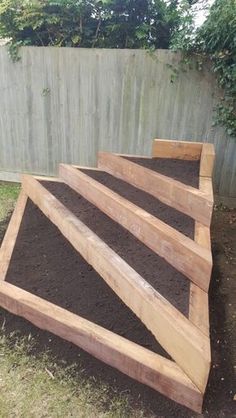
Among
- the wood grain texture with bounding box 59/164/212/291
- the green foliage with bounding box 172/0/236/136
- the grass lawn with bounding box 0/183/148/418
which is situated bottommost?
the grass lawn with bounding box 0/183/148/418

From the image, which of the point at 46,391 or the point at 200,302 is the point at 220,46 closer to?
the point at 200,302

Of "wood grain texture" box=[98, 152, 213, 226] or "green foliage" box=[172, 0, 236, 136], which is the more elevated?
"green foliage" box=[172, 0, 236, 136]

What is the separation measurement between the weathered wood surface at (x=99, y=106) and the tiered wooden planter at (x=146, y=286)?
1050 millimetres

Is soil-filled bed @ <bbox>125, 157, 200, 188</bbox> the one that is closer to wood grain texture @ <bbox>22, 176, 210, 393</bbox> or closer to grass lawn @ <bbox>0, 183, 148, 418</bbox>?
wood grain texture @ <bbox>22, 176, 210, 393</bbox>

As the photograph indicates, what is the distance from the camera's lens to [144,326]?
1909mm

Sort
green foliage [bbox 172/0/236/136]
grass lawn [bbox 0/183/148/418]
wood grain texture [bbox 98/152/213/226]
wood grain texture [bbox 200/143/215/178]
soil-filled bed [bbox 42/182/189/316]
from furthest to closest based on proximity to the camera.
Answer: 1. green foliage [bbox 172/0/236/136]
2. wood grain texture [bbox 200/143/215/178]
3. wood grain texture [bbox 98/152/213/226]
4. soil-filled bed [bbox 42/182/189/316]
5. grass lawn [bbox 0/183/148/418]

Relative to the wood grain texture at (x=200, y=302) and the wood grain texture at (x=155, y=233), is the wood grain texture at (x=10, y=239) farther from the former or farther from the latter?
the wood grain texture at (x=200, y=302)

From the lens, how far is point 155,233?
7.31 ft

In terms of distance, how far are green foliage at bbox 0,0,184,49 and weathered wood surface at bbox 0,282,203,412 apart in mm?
3278

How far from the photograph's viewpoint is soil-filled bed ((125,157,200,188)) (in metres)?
2.87

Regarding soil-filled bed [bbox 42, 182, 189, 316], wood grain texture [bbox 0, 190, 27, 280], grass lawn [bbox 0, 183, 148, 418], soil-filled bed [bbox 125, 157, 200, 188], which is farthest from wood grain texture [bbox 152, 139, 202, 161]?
grass lawn [bbox 0, 183, 148, 418]

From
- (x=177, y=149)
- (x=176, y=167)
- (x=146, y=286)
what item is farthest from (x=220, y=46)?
(x=146, y=286)

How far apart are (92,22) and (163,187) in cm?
275

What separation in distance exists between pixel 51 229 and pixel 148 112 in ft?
7.07
